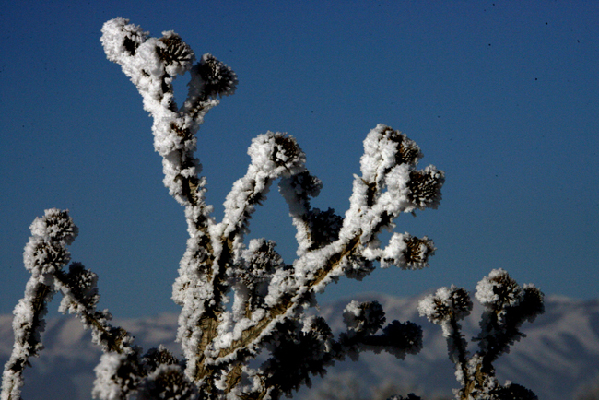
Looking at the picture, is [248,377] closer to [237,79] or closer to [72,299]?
[72,299]

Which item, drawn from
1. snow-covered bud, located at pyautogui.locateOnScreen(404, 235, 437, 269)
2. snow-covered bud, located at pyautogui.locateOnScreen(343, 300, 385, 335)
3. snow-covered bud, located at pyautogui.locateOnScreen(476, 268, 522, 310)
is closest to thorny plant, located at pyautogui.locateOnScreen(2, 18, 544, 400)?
snow-covered bud, located at pyautogui.locateOnScreen(404, 235, 437, 269)

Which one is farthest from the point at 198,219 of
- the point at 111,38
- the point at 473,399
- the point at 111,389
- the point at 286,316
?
the point at 473,399

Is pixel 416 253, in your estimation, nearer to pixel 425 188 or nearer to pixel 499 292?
pixel 425 188

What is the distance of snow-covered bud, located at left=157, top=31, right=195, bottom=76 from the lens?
10.4ft

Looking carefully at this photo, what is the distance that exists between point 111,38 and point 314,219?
1920 mm

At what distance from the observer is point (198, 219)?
321cm

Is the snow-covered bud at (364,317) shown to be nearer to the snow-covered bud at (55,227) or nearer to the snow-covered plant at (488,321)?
the snow-covered plant at (488,321)

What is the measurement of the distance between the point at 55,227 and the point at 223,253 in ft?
3.74

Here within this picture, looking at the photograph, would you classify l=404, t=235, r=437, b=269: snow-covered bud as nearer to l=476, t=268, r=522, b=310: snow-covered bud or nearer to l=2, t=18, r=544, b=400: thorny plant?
l=2, t=18, r=544, b=400: thorny plant

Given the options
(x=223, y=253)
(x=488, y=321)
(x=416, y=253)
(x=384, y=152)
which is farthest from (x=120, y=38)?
(x=488, y=321)

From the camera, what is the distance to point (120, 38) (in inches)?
134

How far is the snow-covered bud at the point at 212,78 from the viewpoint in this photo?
326 cm

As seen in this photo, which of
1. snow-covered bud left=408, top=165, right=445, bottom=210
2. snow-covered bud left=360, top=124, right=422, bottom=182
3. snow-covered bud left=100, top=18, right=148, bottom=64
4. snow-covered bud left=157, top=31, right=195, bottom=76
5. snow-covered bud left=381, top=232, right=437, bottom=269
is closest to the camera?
snow-covered bud left=408, top=165, right=445, bottom=210

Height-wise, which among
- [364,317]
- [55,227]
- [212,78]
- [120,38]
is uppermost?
[120,38]
